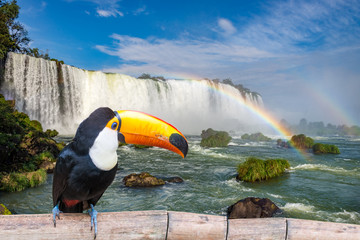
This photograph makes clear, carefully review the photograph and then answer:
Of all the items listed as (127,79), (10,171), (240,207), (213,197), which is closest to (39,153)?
(10,171)

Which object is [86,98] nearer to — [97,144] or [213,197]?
[213,197]

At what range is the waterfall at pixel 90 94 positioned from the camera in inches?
797

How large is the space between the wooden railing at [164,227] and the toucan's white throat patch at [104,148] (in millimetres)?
392

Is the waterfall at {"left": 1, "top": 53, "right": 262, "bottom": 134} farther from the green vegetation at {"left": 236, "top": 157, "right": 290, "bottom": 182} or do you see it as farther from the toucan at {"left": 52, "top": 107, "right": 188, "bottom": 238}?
the toucan at {"left": 52, "top": 107, "right": 188, "bottom": 238}

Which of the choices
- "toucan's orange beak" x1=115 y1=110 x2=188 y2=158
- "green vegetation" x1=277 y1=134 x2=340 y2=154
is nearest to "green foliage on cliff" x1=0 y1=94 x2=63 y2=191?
"toucan's orange beak" x1=115 y1=110 x2=188 y2=158

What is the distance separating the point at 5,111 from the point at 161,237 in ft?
37.3

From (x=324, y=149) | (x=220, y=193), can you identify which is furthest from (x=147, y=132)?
(x=324, y=149)

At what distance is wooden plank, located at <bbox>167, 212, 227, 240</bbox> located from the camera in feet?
6.61

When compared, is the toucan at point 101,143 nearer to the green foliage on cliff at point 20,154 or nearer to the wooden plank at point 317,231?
the wooden plank at point 317,231

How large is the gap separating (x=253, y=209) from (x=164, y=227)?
4.18m

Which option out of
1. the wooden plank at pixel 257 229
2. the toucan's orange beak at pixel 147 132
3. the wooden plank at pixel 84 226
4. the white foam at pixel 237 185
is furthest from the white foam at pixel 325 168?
the wooden plank at pixel 84 226

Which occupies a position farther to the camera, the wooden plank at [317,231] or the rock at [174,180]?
the rock at [174,180]

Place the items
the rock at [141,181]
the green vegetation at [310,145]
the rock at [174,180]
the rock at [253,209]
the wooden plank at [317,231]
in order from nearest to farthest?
1. the wooden plank at [317,231]
2. the rock at [253,209]
3. the rock at [141,181]
4. the rock at [174,180]
5. the green vegetation at [310,145]

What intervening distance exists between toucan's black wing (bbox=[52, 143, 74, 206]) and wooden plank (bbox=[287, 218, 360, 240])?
1.86m
